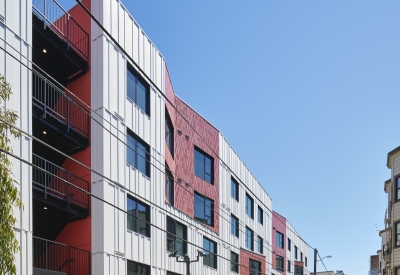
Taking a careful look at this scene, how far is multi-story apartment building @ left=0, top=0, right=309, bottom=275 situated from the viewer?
13.9m

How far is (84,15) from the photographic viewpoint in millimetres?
19234

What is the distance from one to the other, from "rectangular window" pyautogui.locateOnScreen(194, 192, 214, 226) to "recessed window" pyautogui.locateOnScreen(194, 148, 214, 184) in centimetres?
130

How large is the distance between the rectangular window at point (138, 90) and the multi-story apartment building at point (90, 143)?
0.16ft

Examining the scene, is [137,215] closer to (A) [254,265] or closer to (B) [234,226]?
(B) [234,226]

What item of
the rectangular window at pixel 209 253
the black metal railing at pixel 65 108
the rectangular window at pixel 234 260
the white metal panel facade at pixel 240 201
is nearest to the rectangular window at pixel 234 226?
the white metal panel facade at pixel 240 201

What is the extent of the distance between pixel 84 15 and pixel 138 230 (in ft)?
30.9

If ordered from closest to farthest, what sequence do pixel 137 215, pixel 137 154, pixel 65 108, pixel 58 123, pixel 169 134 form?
1. pixel 58 123
2. pixel 65 108
3. pixel 137 215
4. pixel 137 154
5. pixel 169 134

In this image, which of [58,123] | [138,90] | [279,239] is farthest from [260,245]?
[58,123]

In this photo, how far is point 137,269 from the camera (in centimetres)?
1939

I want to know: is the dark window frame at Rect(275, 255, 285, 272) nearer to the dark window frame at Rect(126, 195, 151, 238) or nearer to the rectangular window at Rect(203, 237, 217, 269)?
the rectangular window at Rect(203, 237, 217, 269)

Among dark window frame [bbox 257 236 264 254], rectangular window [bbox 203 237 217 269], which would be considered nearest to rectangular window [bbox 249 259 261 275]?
dark window frame [bbox 257 236 264 254]

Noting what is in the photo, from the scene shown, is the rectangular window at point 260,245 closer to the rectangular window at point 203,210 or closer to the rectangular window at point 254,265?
the rectangular window at point 254,265

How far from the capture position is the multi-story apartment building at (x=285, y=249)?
45.0 metres

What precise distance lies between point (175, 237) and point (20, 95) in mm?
12452
